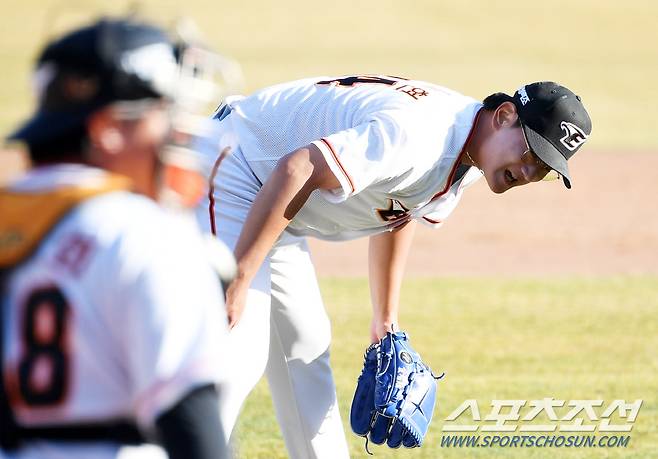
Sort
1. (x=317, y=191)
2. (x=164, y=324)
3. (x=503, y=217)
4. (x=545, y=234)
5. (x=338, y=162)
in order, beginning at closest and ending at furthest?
1. (x=164, y=324)
2. (x=338, y=162)
3. (x=317, y=191)
4. (x=545, y=234)
5. (x=503, y=217)

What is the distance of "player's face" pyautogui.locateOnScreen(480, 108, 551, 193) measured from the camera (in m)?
3.76

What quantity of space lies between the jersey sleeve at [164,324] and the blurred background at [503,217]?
0.55 metres

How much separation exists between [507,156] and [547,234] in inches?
332

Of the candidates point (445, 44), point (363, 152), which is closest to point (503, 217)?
point (363, 152)

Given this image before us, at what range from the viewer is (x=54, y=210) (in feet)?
5.85

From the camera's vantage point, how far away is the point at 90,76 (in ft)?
6.06

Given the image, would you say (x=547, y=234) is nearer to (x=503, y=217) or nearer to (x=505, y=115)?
(x=503, y=217)

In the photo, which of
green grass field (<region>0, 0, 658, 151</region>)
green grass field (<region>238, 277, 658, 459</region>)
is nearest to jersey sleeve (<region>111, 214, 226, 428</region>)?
green grass field (<region>238, 277, 658, 459</region>)

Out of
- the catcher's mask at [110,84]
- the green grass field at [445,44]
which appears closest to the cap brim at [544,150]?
the catcher's mask at [110,84]

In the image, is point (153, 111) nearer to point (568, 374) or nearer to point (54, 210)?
point (54, 210)

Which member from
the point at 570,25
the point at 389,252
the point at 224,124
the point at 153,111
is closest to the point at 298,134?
the point at 224,124

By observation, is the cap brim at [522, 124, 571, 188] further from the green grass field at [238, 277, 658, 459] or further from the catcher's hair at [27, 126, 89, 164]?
the catcher's hair at [27, 126, 89, 164]

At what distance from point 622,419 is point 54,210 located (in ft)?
14.4

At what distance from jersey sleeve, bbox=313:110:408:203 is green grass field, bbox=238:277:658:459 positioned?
6.64ft
